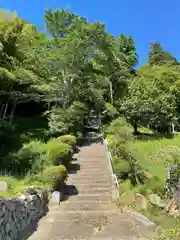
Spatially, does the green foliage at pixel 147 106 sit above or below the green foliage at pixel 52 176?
above

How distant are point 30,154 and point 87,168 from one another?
2.42 meters

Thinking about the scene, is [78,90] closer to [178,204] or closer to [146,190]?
[146,190]

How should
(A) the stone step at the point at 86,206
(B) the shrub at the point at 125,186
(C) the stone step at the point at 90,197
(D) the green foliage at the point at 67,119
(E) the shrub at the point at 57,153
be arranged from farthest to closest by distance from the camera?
(D) the green foliage at the point at 67,119 < (E) the shrub at the point at 57,153 < (C) the stone step at the point at 90,197 < (B) the shrub at the point at 125,186 < (A) the stone step at the point at 86,206

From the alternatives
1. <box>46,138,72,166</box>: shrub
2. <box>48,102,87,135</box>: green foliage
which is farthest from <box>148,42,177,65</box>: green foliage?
<box>46,138,72,166</box>: shrub

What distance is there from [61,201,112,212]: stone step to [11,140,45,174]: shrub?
7.04ft

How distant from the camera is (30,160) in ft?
42.3

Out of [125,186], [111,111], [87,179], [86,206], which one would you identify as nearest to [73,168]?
[87,179]

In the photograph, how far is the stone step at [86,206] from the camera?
9.95 m

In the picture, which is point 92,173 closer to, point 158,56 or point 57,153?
point 57,153

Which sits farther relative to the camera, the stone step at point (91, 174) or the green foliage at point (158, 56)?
the green foliage at point (158, 56)

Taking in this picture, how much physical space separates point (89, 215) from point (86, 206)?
1.03m

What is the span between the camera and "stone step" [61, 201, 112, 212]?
995 cm

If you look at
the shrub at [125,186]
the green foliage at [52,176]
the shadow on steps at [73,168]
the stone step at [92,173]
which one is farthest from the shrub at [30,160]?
the shrub at [125,186]

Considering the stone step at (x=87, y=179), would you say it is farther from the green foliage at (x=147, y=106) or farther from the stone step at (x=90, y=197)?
the green foliage at (x=147, y=106)
